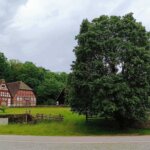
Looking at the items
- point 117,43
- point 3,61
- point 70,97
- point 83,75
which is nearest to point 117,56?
point 117,43

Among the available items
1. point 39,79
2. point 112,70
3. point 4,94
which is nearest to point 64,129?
point 112,70

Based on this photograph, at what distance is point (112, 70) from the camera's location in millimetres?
46406

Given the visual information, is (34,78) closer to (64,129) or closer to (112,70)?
(112,70)

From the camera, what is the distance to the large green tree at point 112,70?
42875 millimetres

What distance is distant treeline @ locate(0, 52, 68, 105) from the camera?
350 feet

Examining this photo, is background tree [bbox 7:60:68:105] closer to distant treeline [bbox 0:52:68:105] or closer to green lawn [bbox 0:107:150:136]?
distant treeline [bbox 0:52:68:105]

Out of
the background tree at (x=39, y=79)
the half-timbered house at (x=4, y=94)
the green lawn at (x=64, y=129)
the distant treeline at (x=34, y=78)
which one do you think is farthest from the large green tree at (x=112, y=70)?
the distant treeline at (x=34, y=78)

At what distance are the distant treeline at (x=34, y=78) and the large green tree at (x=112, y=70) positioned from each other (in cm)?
5833

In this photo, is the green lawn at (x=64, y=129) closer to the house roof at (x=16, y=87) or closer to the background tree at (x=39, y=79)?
the background tree at (x=39, y=79)

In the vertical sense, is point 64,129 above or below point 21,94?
below

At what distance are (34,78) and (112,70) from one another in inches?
2909

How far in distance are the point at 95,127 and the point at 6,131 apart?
11403mm

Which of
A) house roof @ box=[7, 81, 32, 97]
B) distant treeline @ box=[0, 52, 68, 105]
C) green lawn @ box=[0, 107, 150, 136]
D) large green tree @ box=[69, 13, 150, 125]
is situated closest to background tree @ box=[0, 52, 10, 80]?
distant treeline @ box=[0, 52, 68, 105]
